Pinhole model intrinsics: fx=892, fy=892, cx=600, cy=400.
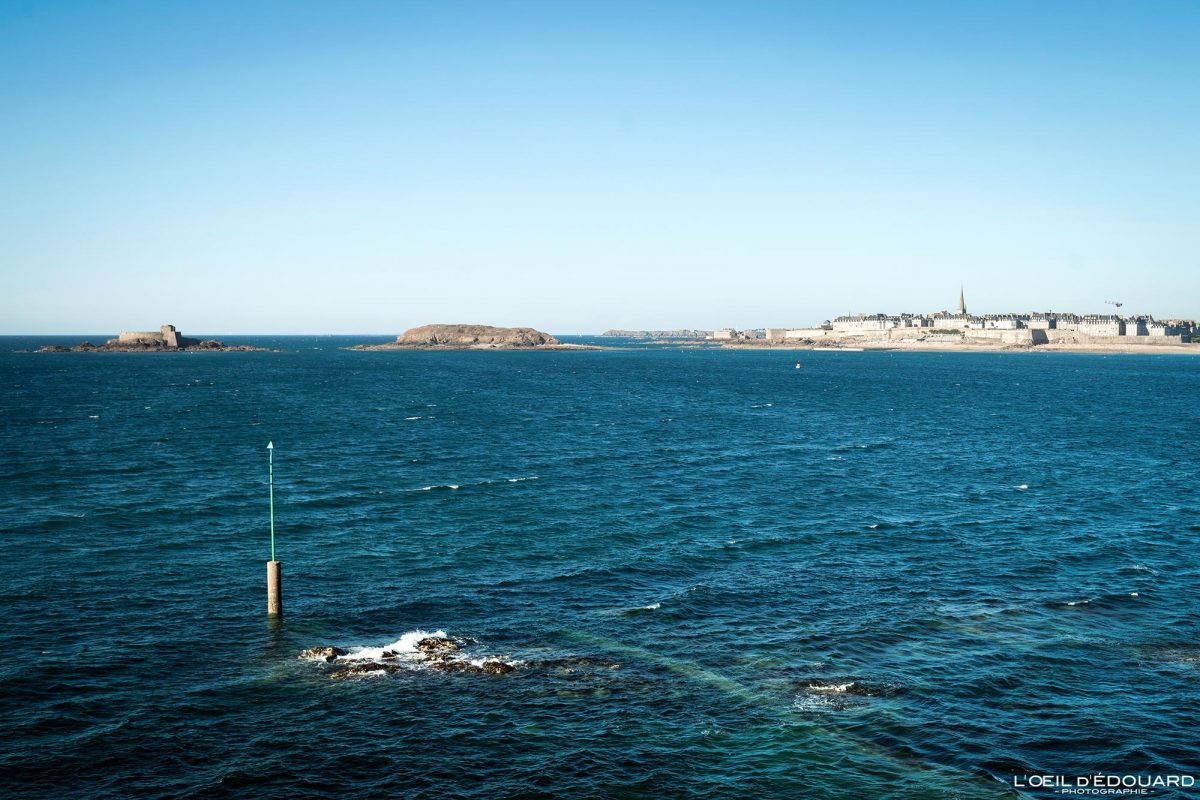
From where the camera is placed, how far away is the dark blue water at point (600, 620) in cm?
2712

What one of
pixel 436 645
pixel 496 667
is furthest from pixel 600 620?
pixel 436 645

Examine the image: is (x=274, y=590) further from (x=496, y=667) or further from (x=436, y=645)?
(x=496, y=667)

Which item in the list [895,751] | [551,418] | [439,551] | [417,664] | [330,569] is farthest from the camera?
[551,418]

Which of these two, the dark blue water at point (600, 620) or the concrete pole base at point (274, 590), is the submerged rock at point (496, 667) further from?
the concrete pole base at point (274, 590)

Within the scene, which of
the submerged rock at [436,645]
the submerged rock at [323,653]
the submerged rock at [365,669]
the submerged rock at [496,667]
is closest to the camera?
the submerged rock at [365,669]

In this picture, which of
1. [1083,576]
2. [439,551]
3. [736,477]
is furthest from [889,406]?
[439,551]

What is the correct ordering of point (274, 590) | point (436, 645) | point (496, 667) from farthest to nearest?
point (274, 590)
point (436, 645)
point (496, 667)

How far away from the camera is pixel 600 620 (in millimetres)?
39406

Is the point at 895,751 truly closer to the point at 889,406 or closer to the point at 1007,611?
the point at 1007,611

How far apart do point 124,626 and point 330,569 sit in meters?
11.0

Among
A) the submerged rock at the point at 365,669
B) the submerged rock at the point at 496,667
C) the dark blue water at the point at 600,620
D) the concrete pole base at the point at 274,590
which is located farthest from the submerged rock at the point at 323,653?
the submerged rock at the point at 496,667

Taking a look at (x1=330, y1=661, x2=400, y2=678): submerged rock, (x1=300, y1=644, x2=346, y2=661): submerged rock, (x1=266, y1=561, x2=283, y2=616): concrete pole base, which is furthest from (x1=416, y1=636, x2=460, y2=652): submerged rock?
(x1=266, y1=561, x2=283, y2=616): concrete pole base

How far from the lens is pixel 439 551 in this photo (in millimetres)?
50375

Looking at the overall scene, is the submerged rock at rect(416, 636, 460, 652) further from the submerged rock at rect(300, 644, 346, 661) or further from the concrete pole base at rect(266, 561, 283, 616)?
the concrete pole base at rect(266, 561, 283, 616)
